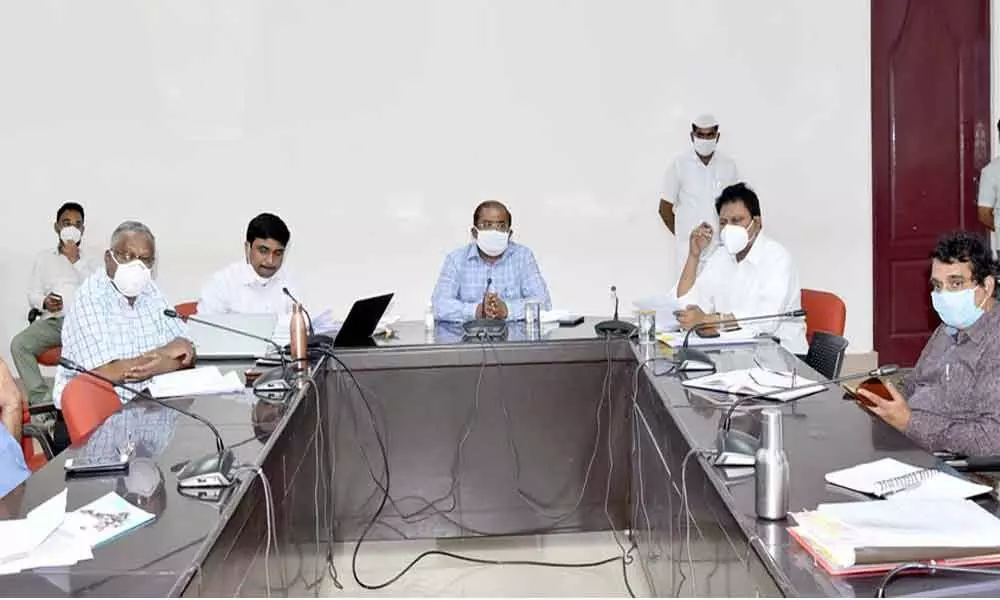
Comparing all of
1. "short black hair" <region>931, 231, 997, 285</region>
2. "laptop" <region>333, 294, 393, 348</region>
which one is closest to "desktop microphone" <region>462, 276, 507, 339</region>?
"laptop" <region>333, 294, 393, 348</region>

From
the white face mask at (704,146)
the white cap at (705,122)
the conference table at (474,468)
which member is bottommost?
the conference table at (474,468)

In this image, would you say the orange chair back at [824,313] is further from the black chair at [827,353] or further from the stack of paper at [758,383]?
the stack of paper at [758,383]

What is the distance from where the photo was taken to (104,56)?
5.66 metres

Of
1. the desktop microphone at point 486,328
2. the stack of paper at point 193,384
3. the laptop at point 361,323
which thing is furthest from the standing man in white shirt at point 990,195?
the stack of paper at point 193,384

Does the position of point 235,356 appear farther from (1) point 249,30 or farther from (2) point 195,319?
(1) point 249,30

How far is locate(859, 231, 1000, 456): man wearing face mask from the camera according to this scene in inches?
92.0

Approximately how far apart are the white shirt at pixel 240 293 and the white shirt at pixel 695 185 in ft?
8.55

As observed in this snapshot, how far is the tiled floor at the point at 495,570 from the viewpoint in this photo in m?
3.05

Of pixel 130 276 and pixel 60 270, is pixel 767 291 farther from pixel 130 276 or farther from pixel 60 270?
pixel 60 270

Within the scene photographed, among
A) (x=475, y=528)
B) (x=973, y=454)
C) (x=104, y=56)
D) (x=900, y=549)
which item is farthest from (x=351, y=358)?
(x=104, y=56)

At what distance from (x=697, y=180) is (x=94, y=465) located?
4.34m

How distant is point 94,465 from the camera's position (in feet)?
6.06

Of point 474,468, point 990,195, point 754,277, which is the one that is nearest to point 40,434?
point 474,468

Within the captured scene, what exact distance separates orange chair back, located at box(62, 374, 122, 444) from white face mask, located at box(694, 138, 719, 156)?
3783mm
